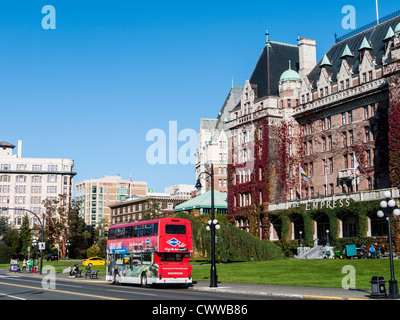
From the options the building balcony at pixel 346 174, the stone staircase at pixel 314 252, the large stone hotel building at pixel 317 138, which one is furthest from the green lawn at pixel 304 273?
the building balcony at pixel 346 174

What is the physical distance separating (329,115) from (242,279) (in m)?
36.2

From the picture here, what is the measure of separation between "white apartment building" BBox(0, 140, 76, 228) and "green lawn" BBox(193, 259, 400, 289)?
117885 millimetres

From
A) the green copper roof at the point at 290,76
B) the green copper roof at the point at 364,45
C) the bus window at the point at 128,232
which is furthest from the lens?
the green copper roof at the point at 290,76

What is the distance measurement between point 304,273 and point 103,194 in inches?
6153

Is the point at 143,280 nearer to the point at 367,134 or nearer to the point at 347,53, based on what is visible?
the point at 367,134

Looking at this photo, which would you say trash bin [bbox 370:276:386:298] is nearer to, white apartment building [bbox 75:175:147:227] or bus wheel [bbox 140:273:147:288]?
bus wheel [bbox 140:273:147:288]

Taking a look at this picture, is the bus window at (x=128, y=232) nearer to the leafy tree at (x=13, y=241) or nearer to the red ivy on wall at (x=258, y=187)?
the red ivy on wall at (x=258, y=187)

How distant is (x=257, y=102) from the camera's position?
81.1 m

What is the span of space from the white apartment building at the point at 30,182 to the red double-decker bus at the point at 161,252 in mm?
125959

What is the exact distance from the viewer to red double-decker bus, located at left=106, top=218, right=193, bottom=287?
36.3m

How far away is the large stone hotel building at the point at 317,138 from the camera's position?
62.1 meters
